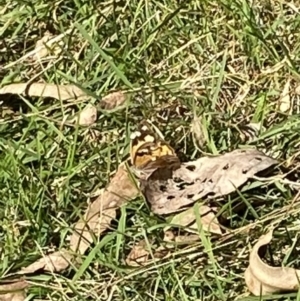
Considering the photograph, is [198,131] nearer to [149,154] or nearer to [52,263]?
[149,154]

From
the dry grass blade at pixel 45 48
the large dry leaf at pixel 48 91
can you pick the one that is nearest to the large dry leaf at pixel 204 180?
the large dry leaf at pixel 48 91

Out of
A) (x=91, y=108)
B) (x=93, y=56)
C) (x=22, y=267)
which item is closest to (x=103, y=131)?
(x=91, y=108)

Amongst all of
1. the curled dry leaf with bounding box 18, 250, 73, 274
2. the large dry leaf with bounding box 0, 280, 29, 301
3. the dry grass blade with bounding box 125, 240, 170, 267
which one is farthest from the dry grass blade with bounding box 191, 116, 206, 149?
the large dry leaf with bounding box 0, 280, 29, 301

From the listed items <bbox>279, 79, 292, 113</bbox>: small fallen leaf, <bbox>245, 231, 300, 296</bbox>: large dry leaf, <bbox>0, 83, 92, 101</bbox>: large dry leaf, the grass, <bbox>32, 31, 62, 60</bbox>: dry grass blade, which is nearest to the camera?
<bbox>245, 231, 300, 296</bbox>: large dry leaf

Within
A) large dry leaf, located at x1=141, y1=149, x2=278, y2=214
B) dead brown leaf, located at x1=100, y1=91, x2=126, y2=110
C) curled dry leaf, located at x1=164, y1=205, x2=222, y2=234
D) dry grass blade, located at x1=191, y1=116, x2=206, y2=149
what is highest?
dead brown leaf, located at x1=100, y1=91, x2=126, y2=110

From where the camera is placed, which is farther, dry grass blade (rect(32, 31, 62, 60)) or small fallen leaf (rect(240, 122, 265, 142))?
dry grass blade (rect(32, 31, 62, 60))

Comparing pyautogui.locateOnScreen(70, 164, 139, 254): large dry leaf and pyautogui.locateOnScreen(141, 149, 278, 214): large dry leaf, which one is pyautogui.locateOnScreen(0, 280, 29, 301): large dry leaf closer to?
pyautogui.locateOnScreen(70, 164, 139, 254): large dry leaf

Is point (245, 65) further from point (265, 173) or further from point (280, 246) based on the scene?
point (280, 246)
